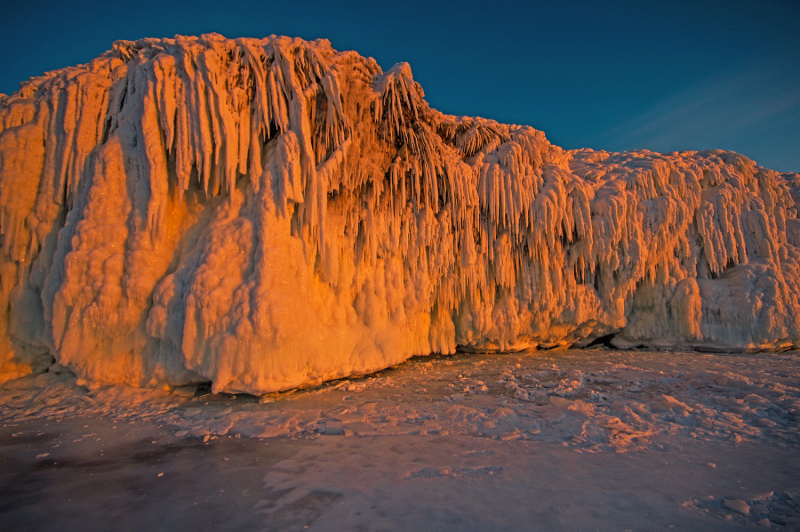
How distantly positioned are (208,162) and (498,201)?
7.03 meters

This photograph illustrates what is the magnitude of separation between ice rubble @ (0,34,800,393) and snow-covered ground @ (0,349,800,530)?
115cm

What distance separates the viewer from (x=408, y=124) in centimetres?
886

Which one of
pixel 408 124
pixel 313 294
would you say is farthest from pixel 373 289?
pixel 408 124

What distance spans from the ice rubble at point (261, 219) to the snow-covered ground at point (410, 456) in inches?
45.2

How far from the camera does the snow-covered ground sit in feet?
9.29

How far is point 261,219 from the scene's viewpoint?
685 centimetres

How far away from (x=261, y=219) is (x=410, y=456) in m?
4.93

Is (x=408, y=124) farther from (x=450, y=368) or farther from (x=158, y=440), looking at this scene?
(x=158, y=440)

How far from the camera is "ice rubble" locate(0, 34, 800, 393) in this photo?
643 centimetres

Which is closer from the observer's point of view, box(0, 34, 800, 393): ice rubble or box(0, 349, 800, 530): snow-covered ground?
box(0, 349, 800, 530): snow-covered ground

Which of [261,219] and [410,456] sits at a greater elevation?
[261,219]

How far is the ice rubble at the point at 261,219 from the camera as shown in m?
6.43

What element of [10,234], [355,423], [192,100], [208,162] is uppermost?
[192,100]

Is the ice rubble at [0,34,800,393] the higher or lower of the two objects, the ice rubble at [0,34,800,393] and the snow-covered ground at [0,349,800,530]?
the higher
